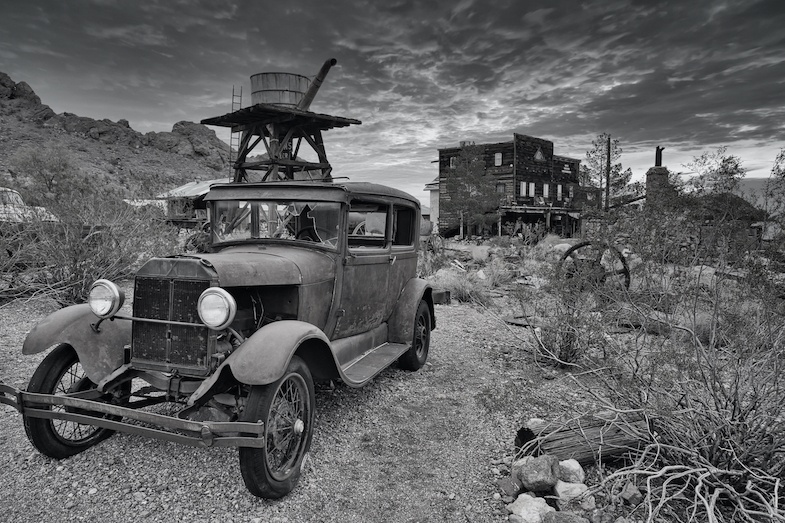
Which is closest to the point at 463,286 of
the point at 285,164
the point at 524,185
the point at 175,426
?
the point at 285,164

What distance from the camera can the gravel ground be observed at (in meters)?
2.87

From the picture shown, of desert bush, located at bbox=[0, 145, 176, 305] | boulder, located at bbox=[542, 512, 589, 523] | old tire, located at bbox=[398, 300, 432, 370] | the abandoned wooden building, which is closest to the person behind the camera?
boulder, located at bbox=[542, 512, 589, 523]

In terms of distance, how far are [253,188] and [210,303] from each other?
1.60 meters

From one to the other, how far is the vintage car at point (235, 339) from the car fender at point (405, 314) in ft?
1.71

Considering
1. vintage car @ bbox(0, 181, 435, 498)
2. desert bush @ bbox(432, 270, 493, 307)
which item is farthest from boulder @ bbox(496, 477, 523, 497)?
desert bush @ bbox(432, 270, 493, 307)

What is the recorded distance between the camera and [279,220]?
169 inches

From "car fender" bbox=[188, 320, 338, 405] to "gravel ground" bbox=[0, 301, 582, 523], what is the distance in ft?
2.24

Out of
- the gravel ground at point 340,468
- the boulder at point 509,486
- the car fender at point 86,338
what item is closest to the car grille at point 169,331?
the car fender at point 86,338

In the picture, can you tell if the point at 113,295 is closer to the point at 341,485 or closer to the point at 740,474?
the point at 341,485

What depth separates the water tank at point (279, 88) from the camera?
16.7m

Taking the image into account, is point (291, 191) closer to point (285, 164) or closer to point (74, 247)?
point (74, 247)

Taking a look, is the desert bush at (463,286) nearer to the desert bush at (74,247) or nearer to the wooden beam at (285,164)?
the desert bush at (74,247)

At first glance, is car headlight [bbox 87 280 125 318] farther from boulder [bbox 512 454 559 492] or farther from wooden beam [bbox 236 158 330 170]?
wooden beam [bbox 236 158 330 170]

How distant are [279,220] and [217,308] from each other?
1.51 meters
